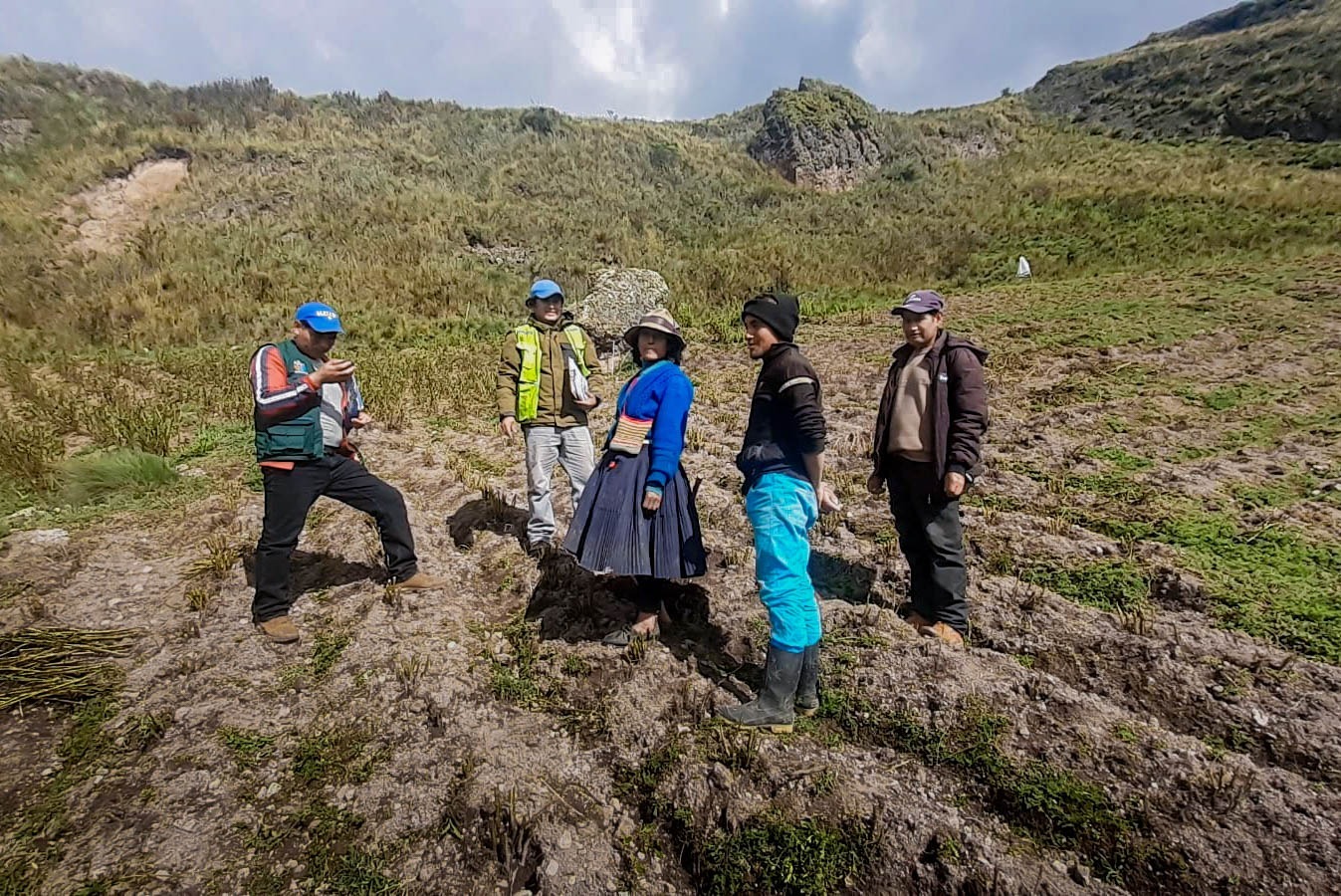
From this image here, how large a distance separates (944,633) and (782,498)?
57.6 inches

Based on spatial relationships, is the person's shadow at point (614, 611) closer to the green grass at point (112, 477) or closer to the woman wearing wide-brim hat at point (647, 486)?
the woman wearing wide-brim hat at point (647, 486)

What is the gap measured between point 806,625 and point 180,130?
3184 cm

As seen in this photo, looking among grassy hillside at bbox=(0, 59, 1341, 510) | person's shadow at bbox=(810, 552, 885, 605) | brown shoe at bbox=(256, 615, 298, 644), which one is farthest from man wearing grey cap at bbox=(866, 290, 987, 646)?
grassy hillside at bbox=(0, 59, 1341, 510)

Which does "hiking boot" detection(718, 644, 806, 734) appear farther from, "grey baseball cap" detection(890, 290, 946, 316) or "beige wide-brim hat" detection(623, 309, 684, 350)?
"grey baseball cap" detection(890, 290, 946, 316)

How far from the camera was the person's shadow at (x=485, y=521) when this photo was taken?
538 cm

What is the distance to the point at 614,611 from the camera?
4.18m

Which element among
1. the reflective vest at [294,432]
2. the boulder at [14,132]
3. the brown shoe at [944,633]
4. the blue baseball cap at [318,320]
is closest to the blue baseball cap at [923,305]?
the brown shoe at [944,633]

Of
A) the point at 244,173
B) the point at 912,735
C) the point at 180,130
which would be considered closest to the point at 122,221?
the point at 244,173

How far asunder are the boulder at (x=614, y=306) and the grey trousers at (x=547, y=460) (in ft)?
21.9

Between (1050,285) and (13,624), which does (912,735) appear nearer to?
(13,624)

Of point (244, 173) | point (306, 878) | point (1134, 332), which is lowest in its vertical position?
point (306, 878)

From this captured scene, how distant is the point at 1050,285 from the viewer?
13805mm

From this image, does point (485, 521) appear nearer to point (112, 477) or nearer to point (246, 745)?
point (246, 745)

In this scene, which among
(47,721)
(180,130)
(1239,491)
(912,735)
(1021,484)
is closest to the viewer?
(912,735)
